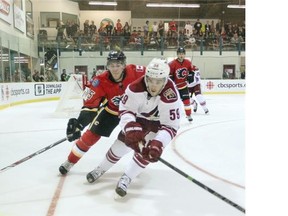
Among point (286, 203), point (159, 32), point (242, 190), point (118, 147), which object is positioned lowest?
point (242, 190)

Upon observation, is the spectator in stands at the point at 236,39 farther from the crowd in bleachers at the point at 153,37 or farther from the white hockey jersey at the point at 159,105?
the white hockey jersey at the point at 159,105

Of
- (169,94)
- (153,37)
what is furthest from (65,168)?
(153,37)

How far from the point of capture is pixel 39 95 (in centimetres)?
1097

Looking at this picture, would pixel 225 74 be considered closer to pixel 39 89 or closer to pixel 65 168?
pixel 39 89

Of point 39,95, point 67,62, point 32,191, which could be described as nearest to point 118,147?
point 32,191

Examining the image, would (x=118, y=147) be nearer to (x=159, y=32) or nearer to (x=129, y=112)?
(x=129, y=112)

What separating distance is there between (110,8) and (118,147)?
16242 millimetres

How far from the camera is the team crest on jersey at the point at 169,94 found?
2312mm

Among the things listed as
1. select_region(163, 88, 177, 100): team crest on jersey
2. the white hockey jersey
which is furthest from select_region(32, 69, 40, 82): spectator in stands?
select_region(163, 88, 177, 100): team crest on jersey

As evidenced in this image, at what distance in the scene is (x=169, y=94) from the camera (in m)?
2.32

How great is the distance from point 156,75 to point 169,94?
194mm

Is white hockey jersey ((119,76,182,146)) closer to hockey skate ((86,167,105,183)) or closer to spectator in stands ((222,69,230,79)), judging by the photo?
hockey skate ((86,167,105,183))

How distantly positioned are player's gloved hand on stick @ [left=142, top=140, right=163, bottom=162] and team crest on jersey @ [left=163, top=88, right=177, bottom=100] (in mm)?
300

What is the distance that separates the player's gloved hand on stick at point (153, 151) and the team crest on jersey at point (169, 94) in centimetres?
30
